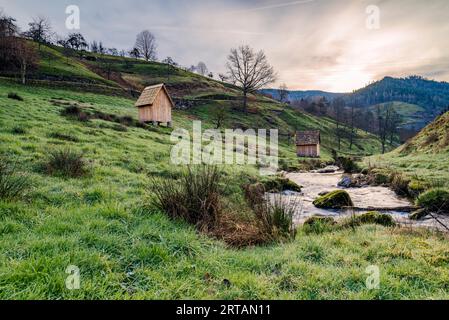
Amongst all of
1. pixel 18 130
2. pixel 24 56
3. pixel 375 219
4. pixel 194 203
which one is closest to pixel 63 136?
pixel 18 130

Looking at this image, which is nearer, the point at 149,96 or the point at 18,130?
the point at 18,130

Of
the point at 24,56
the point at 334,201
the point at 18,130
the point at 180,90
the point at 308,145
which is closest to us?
the point at 334,201

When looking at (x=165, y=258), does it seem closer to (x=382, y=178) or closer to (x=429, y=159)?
(x=382, y=178)

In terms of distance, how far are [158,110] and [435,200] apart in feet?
97.4

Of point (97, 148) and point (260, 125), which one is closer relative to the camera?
point (97, 148)

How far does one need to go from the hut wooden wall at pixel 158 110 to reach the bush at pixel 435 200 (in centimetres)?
2868

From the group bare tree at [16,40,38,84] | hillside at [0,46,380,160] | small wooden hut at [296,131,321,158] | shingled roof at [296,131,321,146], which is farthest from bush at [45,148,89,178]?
shingled roof at [296,131,321,146]

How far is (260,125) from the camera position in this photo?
2425 inches

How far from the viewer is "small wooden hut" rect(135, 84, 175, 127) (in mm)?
33250

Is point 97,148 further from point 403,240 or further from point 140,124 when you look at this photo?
point 140,124

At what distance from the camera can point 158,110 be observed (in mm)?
34156

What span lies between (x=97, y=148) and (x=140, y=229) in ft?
31.9

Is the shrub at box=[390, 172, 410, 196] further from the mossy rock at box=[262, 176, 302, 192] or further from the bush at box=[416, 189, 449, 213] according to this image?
the mossy rock at box=[262, 176, 302, 192]

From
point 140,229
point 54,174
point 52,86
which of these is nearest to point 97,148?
point 54,174
